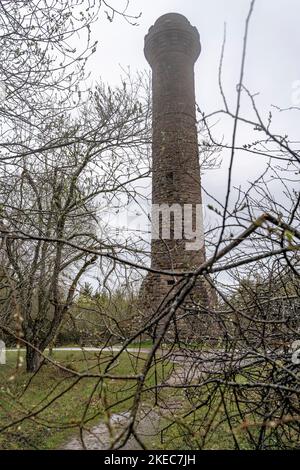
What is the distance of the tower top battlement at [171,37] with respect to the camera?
13.9 metres

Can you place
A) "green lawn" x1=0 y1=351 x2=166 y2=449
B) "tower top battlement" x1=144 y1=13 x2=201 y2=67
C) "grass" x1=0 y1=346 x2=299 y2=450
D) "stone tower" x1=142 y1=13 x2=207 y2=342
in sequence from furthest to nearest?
"tower top battlement" x1=144 y1=13 x2=201 y2=67
"stone tower" x1=142 y1=13 x2=207 y2=342
"green lawn" x1=0 y1=351 x2=166 y2=449
"grass" x1=0 y1=346 x2=299 y2=450

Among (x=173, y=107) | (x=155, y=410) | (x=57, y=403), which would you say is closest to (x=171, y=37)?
(x=173, y=107)

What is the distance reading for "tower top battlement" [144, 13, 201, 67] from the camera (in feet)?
45.5

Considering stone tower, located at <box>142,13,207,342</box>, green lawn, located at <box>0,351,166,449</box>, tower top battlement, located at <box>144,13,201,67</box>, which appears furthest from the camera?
tower top battlement, located at <box>144,13,201,67</box>

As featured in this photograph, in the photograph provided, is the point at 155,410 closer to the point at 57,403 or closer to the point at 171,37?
the point at 57,403

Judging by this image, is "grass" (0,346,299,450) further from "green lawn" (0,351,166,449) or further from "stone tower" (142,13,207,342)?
"stone tower" (142,13,207,342)

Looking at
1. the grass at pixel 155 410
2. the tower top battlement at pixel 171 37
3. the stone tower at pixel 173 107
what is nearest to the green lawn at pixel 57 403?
the grass at pixel 155 410

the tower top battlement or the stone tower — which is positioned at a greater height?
the tower top battlement

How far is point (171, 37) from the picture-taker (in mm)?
13875

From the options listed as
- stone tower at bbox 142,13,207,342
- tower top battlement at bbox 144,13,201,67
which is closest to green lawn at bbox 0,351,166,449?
stone tower at bbox 142,13,207,342

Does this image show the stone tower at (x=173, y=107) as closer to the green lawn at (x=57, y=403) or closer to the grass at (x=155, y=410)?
the green lawn at (x=57, y=403)
